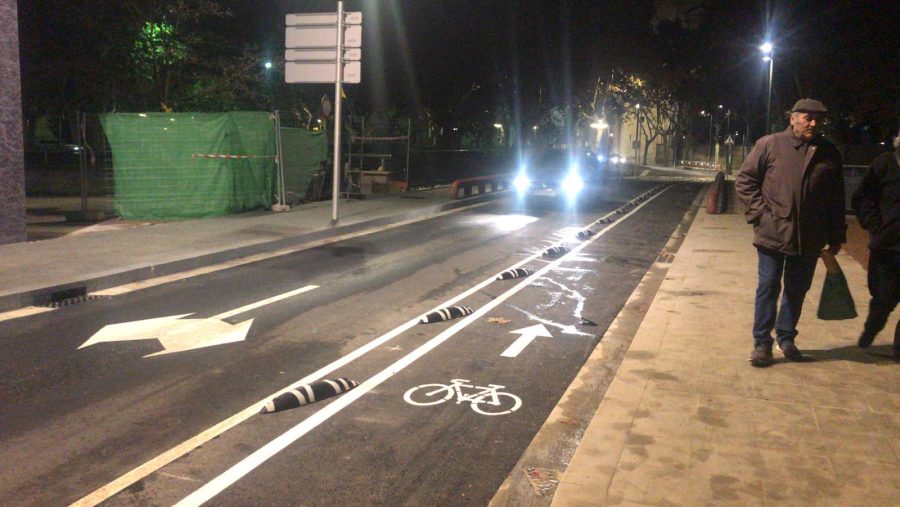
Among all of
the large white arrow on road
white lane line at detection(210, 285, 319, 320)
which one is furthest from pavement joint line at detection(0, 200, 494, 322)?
white lane line at detection(210, 285, 319, 320)

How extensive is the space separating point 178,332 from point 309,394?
2.60 metres

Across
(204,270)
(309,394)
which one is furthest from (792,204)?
(204,270)

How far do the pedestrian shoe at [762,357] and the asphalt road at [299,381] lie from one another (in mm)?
1449

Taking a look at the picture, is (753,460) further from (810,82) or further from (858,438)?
(810,82)

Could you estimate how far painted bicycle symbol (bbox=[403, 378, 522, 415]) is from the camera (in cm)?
550

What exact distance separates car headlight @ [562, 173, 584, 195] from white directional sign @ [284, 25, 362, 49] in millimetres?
15155

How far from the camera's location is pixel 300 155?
65.7 feet

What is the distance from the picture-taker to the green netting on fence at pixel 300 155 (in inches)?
762

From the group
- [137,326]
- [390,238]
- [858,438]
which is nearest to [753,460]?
[858,438]

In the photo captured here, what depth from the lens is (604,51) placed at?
164 ft

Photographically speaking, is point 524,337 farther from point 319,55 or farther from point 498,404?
point 319,55

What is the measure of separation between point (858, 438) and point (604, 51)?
4838 cm

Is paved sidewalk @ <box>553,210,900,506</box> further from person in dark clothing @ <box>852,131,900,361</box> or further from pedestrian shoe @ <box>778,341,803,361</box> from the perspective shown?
person in dark clothing @ <box>852,131,900,361</box>

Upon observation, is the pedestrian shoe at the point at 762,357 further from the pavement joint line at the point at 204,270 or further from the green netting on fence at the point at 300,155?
the green netting on fence at the point at 300,155
